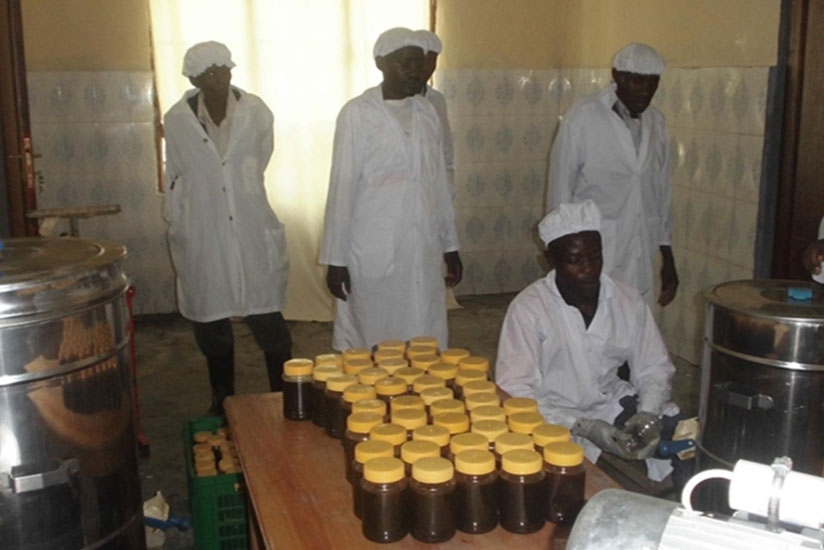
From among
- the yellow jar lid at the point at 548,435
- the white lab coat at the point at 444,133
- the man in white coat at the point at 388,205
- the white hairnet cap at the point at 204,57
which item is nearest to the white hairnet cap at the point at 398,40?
the man in white coat at the point at 388,205

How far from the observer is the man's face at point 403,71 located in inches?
118

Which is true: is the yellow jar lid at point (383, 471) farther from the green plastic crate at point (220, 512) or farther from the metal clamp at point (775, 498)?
the green plastic crate at point (220, 512)

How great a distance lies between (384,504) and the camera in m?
1.38

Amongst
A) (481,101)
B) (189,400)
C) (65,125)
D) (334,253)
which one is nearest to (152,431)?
(189,400)

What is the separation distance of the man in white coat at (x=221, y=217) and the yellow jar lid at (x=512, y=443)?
6.90 feet

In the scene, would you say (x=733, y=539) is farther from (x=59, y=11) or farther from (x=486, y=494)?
(x=59, y=11)

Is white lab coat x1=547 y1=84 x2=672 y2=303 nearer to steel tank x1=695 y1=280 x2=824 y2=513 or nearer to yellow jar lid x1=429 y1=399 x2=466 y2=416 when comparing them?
steel tank x1=695 y1=280 x2=824 y2=513

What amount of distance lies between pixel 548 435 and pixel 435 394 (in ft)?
0.97

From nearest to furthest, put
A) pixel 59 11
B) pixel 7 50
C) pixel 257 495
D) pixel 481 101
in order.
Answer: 1. pixel 257 495
2. pixel 7 50
3. pixel 59 11
4. pixel 481 101

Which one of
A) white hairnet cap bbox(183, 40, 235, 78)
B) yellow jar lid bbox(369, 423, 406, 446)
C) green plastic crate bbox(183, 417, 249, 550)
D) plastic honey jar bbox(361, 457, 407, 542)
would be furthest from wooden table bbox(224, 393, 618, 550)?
white hairnet cap bbox(183, 40, 235, 78)

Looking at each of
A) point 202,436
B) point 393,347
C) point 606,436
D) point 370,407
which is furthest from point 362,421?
point 202,436

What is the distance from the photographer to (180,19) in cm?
481

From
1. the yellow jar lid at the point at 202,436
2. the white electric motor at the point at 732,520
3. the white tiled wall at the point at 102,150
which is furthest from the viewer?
the white tiled wall at the point at 102,150

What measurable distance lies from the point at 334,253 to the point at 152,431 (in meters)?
1.17
